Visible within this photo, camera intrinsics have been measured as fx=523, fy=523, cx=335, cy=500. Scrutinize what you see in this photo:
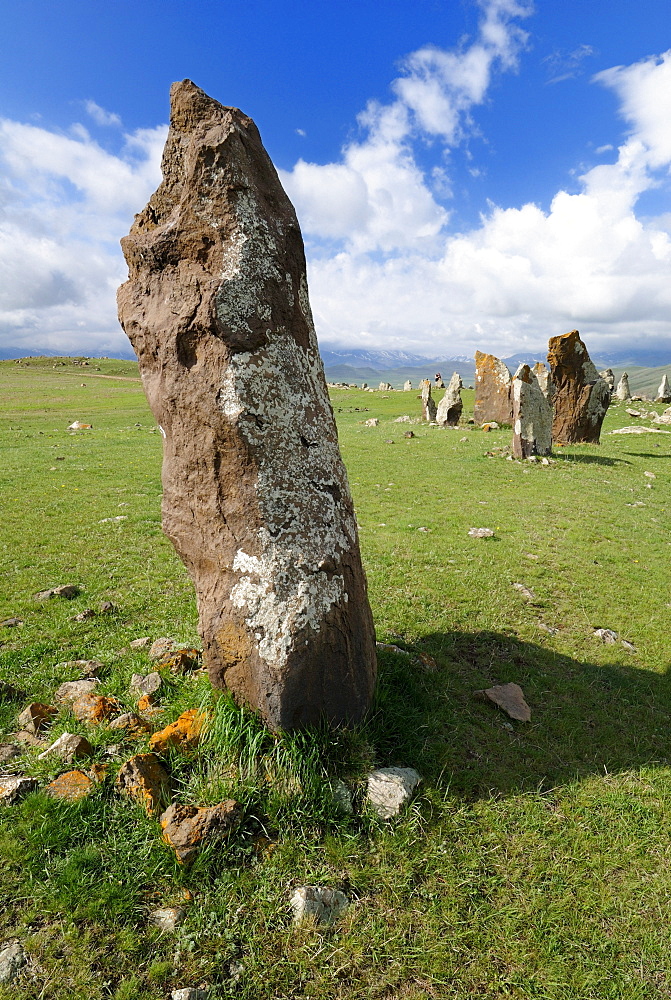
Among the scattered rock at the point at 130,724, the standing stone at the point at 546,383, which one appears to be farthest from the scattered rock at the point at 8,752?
the standing stone at the point at 546,383

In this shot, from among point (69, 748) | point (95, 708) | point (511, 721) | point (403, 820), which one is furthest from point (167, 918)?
point (511, 721)

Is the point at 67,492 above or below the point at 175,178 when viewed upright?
below

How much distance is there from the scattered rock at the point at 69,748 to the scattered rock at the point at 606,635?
693cm

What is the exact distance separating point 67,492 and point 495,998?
597 inches

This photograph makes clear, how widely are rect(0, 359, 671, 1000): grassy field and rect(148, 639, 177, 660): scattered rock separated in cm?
19

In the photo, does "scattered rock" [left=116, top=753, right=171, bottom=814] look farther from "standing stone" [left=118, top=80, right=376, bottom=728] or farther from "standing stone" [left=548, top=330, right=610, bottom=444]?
"standing stone" [left=548, top=330, right=610, bottom=444]

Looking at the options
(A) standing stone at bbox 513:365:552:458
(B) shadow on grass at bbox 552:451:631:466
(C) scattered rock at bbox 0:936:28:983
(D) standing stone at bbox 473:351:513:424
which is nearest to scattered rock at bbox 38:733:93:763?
(C) scattered rock at bbox 0:936:28:983

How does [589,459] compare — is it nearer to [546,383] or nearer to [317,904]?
[546,383]

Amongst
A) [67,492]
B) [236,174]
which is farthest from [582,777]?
[67,492]

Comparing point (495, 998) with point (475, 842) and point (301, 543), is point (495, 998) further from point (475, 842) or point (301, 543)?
point (301, 543)

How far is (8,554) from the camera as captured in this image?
33.2 feet

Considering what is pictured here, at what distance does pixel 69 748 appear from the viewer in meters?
4.60

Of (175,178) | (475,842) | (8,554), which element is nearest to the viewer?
(475,842)

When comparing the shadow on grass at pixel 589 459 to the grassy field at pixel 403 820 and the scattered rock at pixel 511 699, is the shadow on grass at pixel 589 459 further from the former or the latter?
the scattered rock at pixel 511 699
